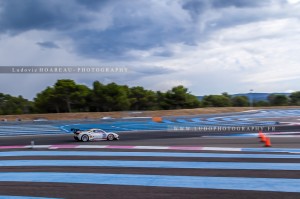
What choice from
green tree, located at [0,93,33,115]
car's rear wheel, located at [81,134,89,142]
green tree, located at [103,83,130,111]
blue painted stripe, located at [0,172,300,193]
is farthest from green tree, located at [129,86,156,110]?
Result: blue painted stripe, located at [0,172,300,193]

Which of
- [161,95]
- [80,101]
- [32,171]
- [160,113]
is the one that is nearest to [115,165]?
[32,171]

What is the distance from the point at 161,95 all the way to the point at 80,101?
15.8 meters

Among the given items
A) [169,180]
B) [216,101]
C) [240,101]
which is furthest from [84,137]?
[240,101]

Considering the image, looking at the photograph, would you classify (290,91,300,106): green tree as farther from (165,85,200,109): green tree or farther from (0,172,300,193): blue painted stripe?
(0,172,300,193): blue painted stripe

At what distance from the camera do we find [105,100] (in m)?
50.7

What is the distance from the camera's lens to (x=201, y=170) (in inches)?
363

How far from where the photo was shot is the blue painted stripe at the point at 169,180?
7.19 meters

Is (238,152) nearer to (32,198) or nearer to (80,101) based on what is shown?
(32,198)

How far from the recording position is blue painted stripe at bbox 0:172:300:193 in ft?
23.6

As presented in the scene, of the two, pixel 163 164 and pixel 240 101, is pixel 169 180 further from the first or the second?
pixel 240 101

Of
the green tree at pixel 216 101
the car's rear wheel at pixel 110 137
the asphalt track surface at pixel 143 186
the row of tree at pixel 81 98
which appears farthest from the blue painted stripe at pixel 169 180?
the green tree at pixel 216 101

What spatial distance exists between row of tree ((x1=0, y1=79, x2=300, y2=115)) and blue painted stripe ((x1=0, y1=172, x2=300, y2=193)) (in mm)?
41820

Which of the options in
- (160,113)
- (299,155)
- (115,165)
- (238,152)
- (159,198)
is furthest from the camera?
(160,113)

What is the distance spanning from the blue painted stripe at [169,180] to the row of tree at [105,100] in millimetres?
41820
